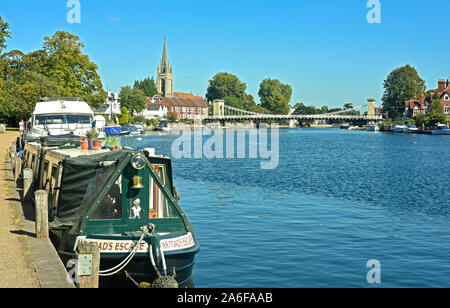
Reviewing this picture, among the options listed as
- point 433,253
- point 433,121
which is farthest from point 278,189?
point 433,121

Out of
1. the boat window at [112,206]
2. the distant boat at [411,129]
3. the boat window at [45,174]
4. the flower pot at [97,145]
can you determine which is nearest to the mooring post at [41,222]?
the boat window at [112,206]

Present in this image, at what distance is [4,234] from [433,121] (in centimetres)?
12869

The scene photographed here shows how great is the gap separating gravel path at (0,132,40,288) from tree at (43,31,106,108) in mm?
64955

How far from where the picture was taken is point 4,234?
46.1 ft

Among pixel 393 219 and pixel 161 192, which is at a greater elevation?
pixel 161 192

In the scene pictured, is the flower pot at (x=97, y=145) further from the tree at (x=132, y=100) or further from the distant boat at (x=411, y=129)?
the tree at (x=132, y=100)

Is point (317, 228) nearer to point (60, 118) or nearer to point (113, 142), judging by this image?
point (113, 142)

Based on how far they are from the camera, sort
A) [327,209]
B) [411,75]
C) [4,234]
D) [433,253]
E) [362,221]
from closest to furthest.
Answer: [4,234] → [433,253] → [362,221] → [327,209] → [411,75]

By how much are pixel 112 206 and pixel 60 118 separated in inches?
899

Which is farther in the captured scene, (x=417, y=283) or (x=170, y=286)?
(x=417, y=283)

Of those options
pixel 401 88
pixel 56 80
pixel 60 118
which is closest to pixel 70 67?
pixel 56 80

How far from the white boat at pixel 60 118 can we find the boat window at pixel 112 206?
21508 mm

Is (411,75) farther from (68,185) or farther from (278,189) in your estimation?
(68,185)

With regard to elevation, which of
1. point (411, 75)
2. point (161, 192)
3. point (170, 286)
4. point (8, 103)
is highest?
point (411, 75)
